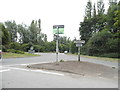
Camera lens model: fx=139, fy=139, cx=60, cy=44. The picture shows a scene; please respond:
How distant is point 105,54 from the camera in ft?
115

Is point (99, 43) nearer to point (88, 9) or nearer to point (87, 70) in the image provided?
point (88, 9)

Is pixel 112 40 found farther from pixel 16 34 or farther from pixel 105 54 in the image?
pixel 16 34

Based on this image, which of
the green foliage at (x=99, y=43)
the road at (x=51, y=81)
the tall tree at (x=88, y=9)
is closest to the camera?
the road at (x=51, y=81)

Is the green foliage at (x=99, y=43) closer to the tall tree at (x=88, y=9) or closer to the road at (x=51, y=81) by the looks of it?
the tall tree at (x=88, y=9)

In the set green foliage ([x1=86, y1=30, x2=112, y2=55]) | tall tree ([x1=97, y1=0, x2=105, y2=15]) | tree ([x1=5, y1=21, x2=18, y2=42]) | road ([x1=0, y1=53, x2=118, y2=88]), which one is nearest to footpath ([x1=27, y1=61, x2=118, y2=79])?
road ([x1=0, y1=53, x2=118, y2=88])

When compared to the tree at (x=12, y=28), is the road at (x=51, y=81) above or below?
below

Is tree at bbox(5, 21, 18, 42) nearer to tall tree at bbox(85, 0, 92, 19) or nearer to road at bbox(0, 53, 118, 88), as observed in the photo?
tall tree at bbox(85, 0, 92, 19)

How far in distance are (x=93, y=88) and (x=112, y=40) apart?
2994cm

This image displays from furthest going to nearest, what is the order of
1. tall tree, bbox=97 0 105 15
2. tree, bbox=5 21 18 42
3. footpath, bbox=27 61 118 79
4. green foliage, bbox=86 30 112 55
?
tree, bbox=5 21 18 42, tall tree, bbox=97 0 105 15, green foliage, bbox=86 30 112 55, footpath, bbox=27 61 118 79

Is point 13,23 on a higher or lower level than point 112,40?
higher

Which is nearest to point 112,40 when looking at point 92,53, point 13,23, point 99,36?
point 99,36

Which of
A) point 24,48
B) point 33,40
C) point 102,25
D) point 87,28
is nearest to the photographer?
point 102,25

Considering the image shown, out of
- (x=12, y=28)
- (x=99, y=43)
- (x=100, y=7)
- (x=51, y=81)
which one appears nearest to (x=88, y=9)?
(x=100, y=7)

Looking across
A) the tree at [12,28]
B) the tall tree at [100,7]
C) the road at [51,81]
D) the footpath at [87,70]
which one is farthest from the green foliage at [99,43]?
the tree at [12,28]
